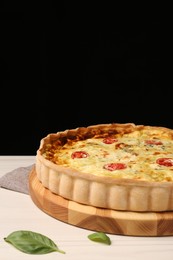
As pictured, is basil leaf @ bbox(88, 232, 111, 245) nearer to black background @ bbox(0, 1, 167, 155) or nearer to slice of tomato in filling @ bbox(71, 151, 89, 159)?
slice of tomato in filling @ bbox(71, 151, 89, 159)

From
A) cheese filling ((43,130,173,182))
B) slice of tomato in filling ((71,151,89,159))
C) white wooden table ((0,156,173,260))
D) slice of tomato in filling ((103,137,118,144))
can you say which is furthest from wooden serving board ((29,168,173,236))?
slice of tomato in filling ((103,137,118,144))

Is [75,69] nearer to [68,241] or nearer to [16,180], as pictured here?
[16,180]

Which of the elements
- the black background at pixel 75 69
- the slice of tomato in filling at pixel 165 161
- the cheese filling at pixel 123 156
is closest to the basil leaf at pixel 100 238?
the cheese filling at pixel 123 156

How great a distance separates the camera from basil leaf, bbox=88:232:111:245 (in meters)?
2.69

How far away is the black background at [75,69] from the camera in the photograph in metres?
4.16

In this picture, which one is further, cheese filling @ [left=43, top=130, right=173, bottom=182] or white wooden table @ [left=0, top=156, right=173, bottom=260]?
cheese filling @ [left=43, top=130, right=173, bottom=182]

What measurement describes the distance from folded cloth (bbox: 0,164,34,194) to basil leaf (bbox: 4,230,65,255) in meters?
0.64

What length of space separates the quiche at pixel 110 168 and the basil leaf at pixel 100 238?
0.19 m

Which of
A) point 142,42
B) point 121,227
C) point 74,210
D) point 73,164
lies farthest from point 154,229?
point 142,42

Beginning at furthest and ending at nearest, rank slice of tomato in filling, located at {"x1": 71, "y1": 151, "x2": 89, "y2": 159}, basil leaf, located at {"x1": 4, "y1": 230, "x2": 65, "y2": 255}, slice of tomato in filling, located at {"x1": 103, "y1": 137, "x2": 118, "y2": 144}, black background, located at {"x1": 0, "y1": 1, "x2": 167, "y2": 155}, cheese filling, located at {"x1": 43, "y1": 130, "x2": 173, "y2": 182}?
black background, located at {"x1": 0, "y1": 1, "x2": 167, "y2": 155}
slice of tomato in filling, located at {"x1": 103, "y1": 137, "x2": 118, "y2": 144}
slice of tomato in filling, located at {"x1": 71, "y1": 151, "x2": 89, "y2": 159}
cheese filling, located at {"x1": 43, "y1": 130, "x2": 173, "y2": 182}
basil leaf, located at {"x1": 4, "y1": 230, "x2": 65, "y2": 255}

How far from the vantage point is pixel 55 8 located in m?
4.12

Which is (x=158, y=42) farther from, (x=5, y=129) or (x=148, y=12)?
(x=5, y=129)

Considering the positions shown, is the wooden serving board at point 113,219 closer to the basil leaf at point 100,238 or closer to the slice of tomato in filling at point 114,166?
the basil leaf at point 100,238

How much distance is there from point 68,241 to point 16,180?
29.5 inches
